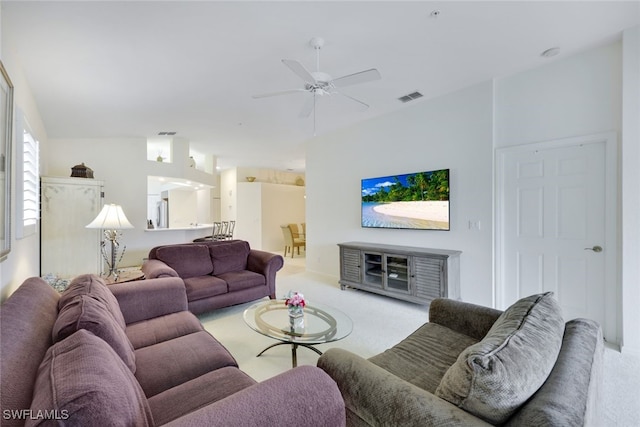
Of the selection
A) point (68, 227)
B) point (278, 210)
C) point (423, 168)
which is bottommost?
point (68, 227)

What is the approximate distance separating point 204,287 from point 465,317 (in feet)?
8.89

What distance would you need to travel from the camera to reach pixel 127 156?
17.1 ft

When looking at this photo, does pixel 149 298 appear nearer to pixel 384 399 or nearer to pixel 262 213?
pixel 384 399

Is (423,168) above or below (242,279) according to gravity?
above

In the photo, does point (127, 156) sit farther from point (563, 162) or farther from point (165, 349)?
point (563, 162)

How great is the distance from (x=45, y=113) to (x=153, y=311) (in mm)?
3342

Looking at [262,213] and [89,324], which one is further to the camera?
[262,213]

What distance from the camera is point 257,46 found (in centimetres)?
256

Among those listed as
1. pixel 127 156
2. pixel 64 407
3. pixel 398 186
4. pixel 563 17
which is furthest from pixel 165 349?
pixel 127 156

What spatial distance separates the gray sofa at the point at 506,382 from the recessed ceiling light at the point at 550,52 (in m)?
2.64

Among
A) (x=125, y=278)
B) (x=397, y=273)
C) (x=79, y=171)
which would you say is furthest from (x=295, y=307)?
(x=79, y=171)

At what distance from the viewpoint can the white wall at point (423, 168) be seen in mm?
3512

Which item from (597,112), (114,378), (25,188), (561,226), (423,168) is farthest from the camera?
(423,168)

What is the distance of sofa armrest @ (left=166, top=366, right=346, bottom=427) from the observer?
2.77 ft
